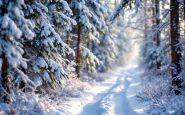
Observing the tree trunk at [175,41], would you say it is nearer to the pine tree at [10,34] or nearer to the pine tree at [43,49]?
the pine tree at [43,49]

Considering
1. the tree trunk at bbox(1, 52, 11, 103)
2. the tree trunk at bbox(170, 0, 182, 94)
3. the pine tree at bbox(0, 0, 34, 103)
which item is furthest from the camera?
the tree trunk at bbox(170, 0, 182, 94)

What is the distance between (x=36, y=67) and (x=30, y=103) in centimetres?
184

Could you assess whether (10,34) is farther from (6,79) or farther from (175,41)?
(175,41)

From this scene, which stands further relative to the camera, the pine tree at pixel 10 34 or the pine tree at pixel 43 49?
the pine tree at pixel 43 49

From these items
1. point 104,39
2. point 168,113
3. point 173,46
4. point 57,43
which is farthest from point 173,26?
point 104,39

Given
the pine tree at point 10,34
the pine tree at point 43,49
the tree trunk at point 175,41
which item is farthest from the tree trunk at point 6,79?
the tree trunk at point 175,41

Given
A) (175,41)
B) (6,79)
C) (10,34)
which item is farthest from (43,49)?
(175,41)

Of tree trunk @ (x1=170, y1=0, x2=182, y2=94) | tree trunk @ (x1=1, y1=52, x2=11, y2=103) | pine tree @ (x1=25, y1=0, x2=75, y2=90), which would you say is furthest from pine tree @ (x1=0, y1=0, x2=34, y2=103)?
tree trunk @ (x1=170, y1=0, x2=182, y2=94)

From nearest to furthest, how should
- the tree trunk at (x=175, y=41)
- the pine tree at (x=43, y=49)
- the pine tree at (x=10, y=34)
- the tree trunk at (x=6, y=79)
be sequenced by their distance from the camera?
the pine tree at (x=10, y=34)
the tree trunk at (x=6, y=79)
the pine tree at (x=43, y=49)
the tree trunk at (x=175, y=41)

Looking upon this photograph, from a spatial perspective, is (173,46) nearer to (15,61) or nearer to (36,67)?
(36,67)

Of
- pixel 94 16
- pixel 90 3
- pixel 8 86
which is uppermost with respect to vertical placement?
pixel 90 3

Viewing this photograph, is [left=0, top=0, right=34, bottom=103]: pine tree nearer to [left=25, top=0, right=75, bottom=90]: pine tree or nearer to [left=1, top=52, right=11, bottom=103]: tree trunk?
[left=1, top=52, right=11, bottom=103]: tree trunk

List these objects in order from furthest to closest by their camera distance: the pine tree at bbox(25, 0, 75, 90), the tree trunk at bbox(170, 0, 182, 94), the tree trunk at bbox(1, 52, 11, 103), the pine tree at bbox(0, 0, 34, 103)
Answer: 1. the tree trunk at bbox(170, 0, 182, 94)
2. the pine tree at bbox(25, 0, 75, 90)
3. the tree trunk at bbox(1, 52, 11, 103)
4. the pine tree at bbox(0, 0, 34, 103)

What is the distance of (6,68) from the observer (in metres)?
6.32
